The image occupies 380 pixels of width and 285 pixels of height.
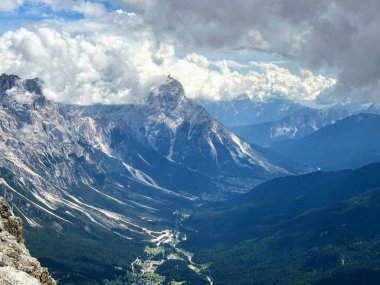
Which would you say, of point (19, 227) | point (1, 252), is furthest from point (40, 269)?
point (19, 227)

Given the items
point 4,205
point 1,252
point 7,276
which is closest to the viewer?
point 7,276

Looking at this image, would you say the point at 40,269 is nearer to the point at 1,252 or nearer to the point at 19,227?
the point at 1,252

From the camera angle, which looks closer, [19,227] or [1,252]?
[1,252]

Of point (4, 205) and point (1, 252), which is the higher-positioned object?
point (4, 205)

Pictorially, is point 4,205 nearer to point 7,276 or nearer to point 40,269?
point 40,269

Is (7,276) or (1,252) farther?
(1,252)

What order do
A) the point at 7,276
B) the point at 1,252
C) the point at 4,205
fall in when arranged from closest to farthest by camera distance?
the point at 7,276, the point at 1,252, the point at 4,205
